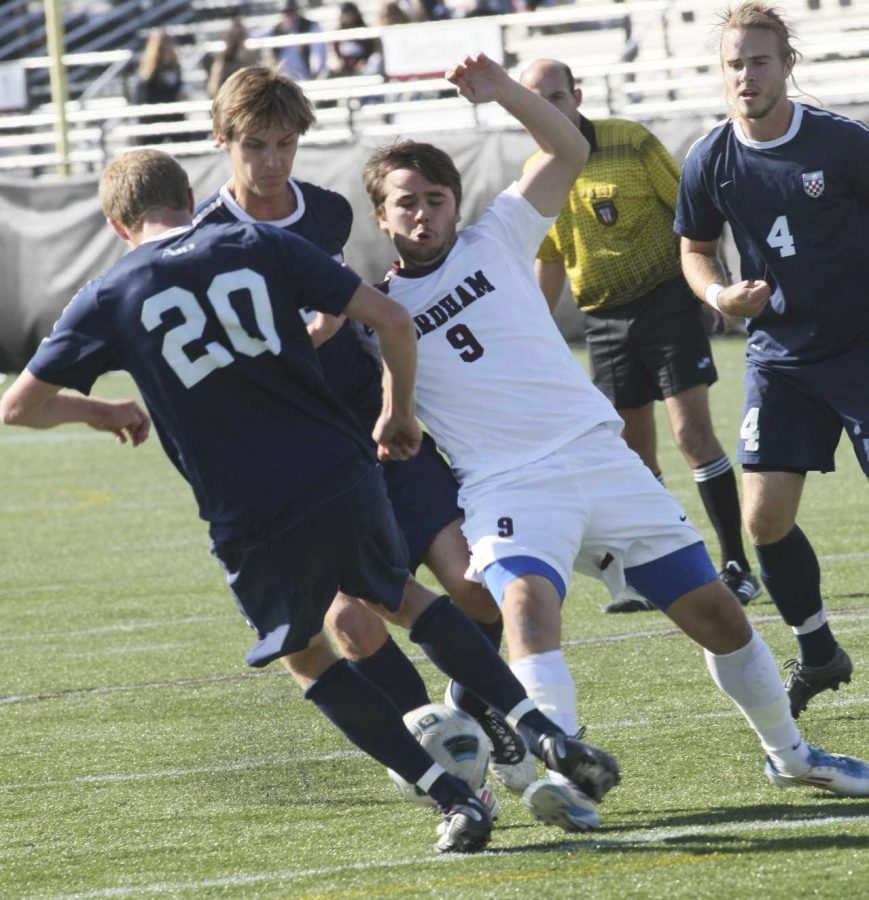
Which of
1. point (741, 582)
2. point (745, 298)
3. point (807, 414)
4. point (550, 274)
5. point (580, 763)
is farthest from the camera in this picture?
point (550, 274)

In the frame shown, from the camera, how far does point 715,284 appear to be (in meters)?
4.97

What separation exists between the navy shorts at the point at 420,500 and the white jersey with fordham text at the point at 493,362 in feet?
0.60

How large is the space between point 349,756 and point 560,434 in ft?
4.31

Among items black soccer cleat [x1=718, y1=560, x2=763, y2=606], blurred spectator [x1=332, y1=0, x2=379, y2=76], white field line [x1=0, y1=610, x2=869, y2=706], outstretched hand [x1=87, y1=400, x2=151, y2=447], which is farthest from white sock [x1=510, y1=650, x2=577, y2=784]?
blurred spectator [x1=332, y1=0, x2=379, y2=76]

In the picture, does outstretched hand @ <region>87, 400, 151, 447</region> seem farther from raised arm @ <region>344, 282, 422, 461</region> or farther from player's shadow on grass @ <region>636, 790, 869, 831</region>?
player's shadow on grass @ <region>636, 790, 869, 831</region>

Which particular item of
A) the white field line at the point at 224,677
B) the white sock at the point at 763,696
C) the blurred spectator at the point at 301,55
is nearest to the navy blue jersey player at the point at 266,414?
the white sock at the point at 763,696

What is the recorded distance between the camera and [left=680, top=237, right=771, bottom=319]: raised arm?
14.9 feet

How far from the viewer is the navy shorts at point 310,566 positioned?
150 inches

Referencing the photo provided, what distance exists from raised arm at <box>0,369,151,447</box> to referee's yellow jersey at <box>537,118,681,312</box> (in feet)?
11.0

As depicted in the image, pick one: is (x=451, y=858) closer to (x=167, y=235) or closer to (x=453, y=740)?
(x=453, y=740)

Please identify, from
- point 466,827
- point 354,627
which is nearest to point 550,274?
point 354,627

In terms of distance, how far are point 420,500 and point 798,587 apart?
1158 mm

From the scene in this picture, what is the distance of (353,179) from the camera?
54.4 ft

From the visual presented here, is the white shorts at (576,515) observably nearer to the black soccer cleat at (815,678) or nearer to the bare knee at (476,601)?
the bare knee at (476,601)
